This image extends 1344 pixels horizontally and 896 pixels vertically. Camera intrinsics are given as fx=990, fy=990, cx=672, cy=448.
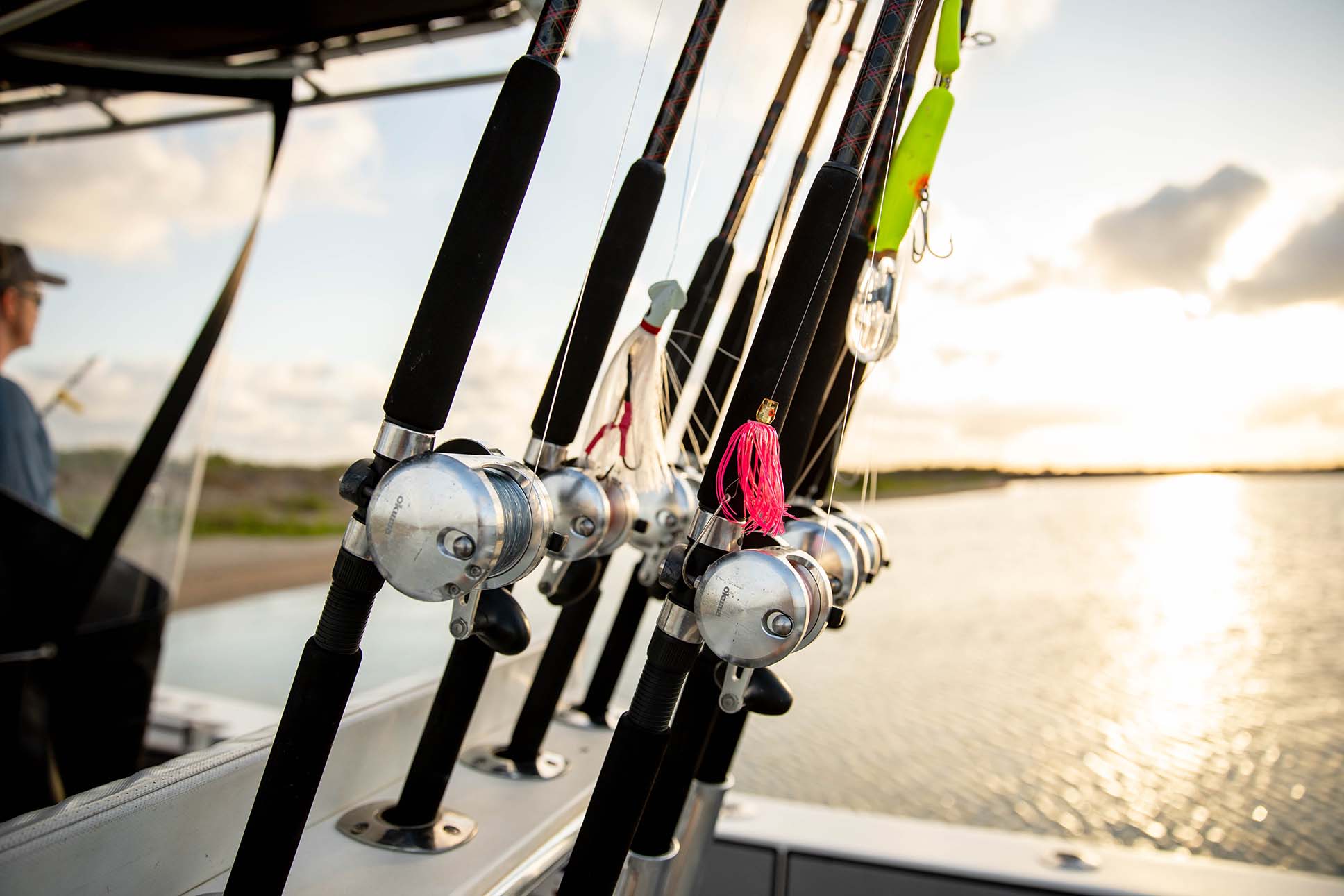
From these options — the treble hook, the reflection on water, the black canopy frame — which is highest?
the black canopy frame

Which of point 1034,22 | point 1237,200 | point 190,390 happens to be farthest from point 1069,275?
point 190,390

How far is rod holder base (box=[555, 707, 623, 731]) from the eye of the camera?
153cm

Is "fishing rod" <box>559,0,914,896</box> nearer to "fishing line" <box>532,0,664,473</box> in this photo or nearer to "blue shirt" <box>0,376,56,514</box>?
"fishing line" <box>532,0,664,473</box>

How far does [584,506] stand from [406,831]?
0.40 m

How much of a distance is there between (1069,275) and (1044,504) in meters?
11.9

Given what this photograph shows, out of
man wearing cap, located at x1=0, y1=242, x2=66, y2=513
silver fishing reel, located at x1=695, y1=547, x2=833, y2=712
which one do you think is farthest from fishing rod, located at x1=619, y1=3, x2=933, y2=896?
man wearing cap, located at x1=0, y1=242, x2=66, y2=513

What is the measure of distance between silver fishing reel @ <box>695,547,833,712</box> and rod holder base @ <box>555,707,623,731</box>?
0.81 m

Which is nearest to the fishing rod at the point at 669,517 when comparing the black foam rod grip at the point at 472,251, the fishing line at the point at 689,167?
the fishing line at the point at 689,167

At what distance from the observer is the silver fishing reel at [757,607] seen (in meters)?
0.75

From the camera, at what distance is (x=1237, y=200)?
16.6 feet

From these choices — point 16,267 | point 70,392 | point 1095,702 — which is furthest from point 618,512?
point 1095,702

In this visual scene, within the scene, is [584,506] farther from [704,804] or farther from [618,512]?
[704,804]

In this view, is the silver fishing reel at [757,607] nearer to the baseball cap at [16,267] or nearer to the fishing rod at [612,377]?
the fishing rod at [612,377]

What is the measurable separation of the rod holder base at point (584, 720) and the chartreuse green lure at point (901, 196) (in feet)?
2.64
